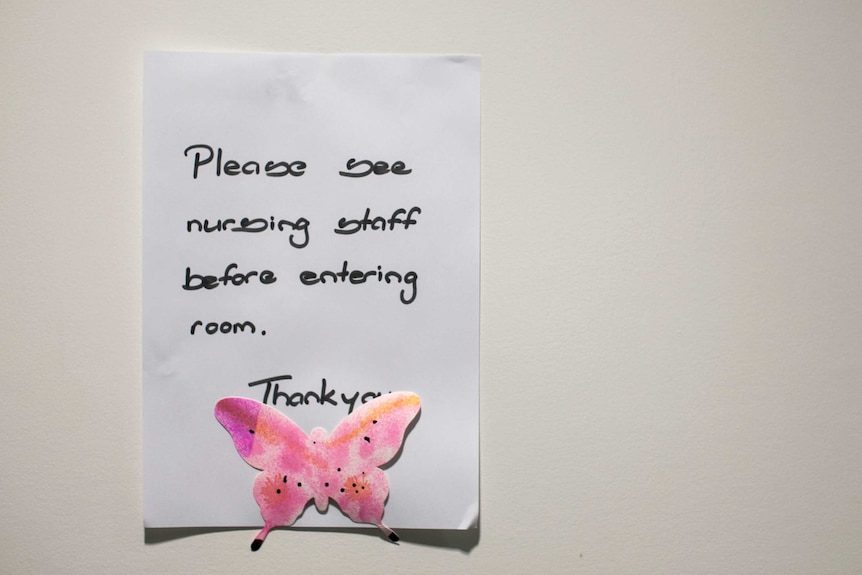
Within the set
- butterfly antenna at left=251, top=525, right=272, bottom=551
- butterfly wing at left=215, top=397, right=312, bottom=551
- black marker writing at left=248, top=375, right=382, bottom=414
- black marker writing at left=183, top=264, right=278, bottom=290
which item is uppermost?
black marker writing at left=183, top=264, right=278, bottom=290

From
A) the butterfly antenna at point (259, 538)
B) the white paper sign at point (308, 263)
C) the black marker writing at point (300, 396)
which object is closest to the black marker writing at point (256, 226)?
the white paper sign at point (308, 263)

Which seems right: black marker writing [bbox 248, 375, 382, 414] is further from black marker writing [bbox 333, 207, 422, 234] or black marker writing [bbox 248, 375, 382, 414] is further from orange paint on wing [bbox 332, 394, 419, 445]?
black marker writing [bbox 333, 207, 422, 234]

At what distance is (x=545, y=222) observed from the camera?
47cm

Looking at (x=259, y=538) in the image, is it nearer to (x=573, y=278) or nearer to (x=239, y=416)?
(x=239, y=416)

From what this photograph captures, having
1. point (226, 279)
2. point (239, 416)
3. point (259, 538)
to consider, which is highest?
point (226, 279)

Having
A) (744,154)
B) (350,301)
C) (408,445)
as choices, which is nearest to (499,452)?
(408,445)

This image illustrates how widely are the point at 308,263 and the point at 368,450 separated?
0.53ft

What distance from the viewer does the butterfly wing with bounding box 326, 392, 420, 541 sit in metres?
0.46

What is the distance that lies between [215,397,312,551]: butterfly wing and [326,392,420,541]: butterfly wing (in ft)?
0.09

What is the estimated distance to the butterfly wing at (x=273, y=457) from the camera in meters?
0.46

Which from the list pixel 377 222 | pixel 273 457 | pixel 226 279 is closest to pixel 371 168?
pixel 377 222

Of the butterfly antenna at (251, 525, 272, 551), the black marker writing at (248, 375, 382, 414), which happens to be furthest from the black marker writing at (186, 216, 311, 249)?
the butterfly antenna at (251, 525, 272, 551)

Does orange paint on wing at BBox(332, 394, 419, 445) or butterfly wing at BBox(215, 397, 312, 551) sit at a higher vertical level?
orange paint on wing at BBox(332, 394, 419, 445)

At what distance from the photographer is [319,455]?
0.47 metres
